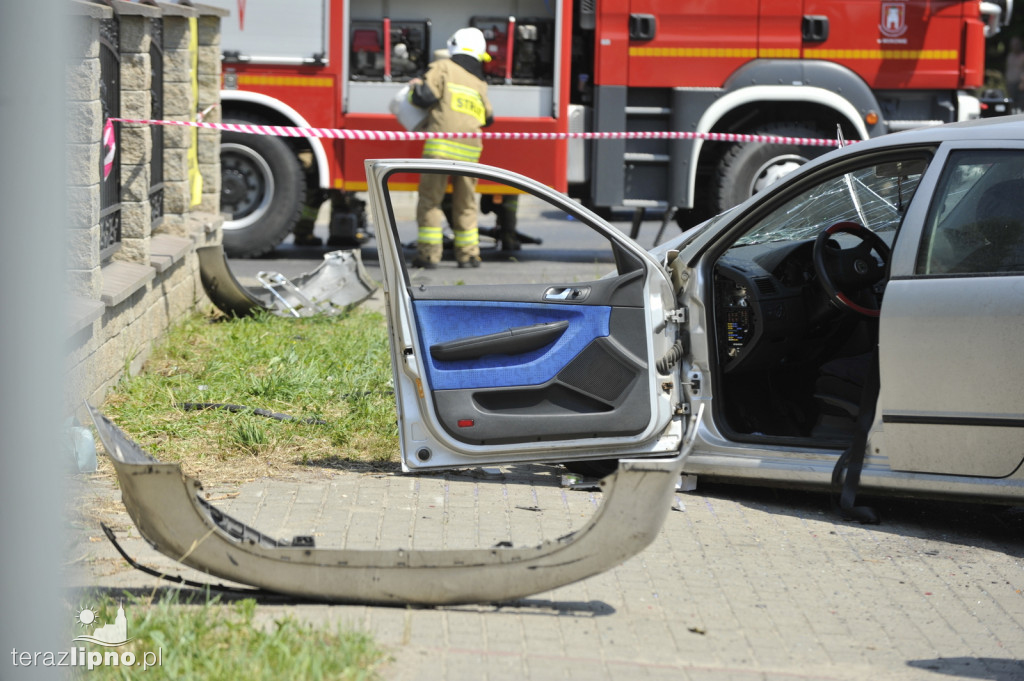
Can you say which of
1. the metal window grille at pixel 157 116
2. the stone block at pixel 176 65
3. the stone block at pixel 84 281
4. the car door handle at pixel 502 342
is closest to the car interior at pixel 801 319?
the car door handle at pixel 502 342

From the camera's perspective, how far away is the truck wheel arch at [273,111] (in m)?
10.9

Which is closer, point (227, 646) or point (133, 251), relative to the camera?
point (227, 646)

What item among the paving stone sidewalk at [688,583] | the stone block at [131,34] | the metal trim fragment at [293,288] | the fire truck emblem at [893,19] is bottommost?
the paving stone sidewalk at [688,583]

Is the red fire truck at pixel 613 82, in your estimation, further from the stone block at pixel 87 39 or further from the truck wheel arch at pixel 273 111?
the stone block at pixel 87 39

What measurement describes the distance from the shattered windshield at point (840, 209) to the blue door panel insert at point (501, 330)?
107 cm

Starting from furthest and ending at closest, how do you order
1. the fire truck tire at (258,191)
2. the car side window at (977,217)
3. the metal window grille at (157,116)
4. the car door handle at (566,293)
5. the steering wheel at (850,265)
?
the fire truck tire at (258,191)
the metal window grille at (157,116)
the steering wheel at (850,265)
the car door handle at (566,293)
the car side window at (977,217)

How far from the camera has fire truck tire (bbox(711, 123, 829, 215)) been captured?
10.9 meters

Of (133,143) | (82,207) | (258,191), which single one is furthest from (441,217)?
(82,207)

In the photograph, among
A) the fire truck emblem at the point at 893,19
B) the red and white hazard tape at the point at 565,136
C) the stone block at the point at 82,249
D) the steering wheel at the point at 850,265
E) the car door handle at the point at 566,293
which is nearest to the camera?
the car door handle at the point at 566,293

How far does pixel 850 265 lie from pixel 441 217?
6.02 meters

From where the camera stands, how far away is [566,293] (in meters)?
4.93

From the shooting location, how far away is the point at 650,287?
4871 millimetres

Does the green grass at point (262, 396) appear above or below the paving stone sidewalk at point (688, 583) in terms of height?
above

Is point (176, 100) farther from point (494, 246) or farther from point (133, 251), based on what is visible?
point (494, 246)
